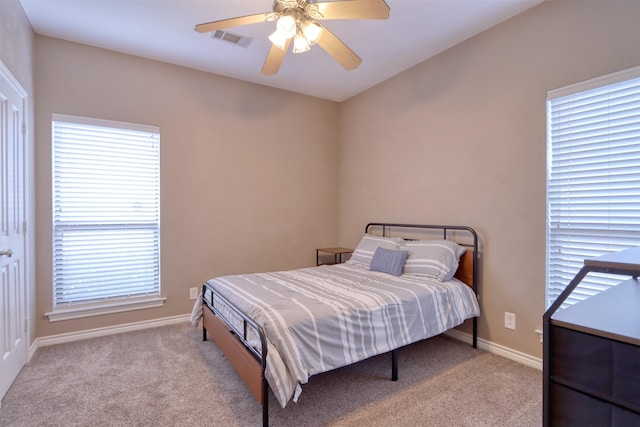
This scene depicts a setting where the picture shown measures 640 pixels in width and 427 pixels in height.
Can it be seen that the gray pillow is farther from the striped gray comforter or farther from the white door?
the white door

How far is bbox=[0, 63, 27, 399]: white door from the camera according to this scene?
2121mm

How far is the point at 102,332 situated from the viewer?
10.4 ft

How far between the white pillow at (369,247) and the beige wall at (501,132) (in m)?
0.38

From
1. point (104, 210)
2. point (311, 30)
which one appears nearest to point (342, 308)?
point (311, 30)

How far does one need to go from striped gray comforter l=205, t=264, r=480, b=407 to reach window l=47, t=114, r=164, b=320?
1.06 metres

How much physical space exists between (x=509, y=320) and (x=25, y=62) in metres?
4.53

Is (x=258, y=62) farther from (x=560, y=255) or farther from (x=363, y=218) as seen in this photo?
(x=560, y=255)

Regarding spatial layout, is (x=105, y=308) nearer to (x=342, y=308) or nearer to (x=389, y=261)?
(x=342, y=308)

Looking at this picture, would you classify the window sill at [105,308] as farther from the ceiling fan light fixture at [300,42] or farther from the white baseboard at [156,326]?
the ceiling fan light fixture at [300,42]

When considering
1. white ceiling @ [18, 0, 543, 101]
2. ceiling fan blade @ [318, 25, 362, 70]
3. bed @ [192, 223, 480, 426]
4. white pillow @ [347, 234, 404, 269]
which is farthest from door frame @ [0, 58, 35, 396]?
white pillow @ [347, 234, 404, 269]

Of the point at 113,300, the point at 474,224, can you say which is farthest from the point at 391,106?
the point at 113,300

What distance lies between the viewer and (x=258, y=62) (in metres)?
3.44

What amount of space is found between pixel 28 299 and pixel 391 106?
4.00 m

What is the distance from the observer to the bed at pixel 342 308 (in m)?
1.80
